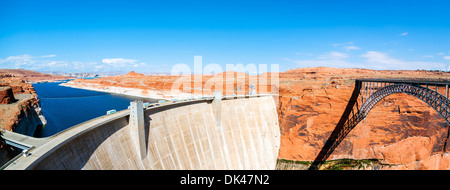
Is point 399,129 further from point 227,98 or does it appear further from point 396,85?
point 227,98

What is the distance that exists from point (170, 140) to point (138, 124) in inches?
142

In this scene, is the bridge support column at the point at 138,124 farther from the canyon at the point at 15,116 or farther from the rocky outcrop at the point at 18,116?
the rocky outcrop at the point at 18,116

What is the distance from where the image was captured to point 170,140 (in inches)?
675

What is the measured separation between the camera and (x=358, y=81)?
71.7 ft

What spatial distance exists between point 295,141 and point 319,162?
3.58 meters

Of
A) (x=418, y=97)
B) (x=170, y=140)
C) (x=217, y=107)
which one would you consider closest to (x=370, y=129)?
(x=418, y=97)

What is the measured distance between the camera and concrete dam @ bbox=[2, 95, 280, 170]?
1047cm

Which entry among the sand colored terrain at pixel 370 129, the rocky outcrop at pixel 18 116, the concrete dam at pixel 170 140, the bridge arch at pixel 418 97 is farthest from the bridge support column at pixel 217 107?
the rocky outcrop at pixel 18 116

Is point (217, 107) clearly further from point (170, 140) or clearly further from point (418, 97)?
point (418, 97)

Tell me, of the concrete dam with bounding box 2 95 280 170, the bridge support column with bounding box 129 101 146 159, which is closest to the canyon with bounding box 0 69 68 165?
the concrete dam with bounding box 2 95 280 170

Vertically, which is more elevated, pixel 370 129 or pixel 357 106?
pixel 357 106

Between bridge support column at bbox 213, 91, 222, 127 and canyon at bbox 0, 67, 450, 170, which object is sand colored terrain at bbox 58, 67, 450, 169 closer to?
canyon at bbox 0, 67, 450, 170

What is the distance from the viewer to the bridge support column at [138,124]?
1427 cm

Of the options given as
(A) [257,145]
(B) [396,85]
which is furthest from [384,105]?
(A) [257,145]
